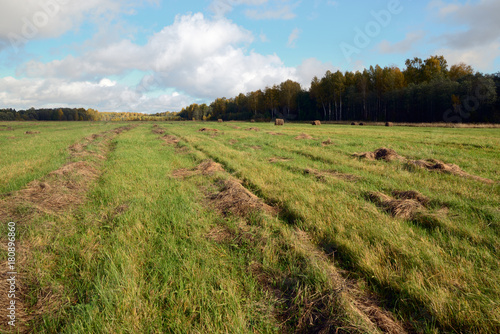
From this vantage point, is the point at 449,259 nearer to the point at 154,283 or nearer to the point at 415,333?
the point at 415,333

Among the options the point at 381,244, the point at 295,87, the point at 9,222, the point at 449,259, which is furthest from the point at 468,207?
the point at 295,87

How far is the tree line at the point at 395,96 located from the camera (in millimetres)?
45312

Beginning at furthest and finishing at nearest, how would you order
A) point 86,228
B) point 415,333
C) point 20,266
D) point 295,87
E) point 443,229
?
point 295,87, point 86,228, point 443,229, point 20,266, point 415,333

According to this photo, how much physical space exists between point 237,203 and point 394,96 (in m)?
70.1

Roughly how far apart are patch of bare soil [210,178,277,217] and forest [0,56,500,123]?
59.7m

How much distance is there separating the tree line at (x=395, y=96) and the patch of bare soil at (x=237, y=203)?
59.7 meters

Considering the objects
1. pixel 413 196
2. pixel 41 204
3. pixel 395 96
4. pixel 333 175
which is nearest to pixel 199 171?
pixel 41 204

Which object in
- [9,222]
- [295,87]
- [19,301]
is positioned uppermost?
[295,87]

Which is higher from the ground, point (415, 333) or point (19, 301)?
point (19, 301)

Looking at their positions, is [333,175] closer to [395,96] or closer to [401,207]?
[401,207]

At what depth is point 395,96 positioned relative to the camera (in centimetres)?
5984

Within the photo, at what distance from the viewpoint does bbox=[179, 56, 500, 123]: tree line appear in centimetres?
4531

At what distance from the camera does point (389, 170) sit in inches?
329

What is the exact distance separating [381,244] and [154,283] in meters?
3.43
